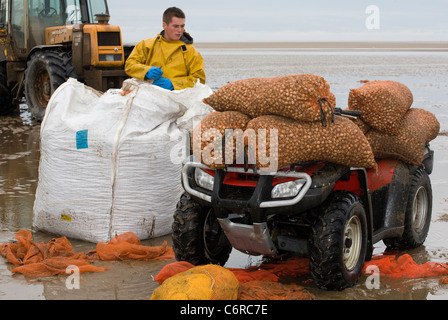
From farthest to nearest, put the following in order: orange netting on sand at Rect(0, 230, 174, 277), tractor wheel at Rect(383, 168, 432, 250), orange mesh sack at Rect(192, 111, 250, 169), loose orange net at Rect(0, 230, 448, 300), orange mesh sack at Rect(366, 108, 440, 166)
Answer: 1. tractor wheel at Rect(383, 168, 432, 250)
2. orange mesh sack at Rect(366, 108, 440, 166)
3. orange netting on sand at Rect(0, 230, 174, 277)
4. loose orange net at Rect(0, 230, 448, 300)
5. orange mesh sack at Rect(192, 111, 250, 169)

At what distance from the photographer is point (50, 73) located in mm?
11539

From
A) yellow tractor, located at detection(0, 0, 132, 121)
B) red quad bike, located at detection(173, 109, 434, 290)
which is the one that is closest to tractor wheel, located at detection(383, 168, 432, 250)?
red quad bike, located at detection(173, 109, 434, 290)

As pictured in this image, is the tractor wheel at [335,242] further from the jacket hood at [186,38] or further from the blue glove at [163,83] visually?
the jacket hood at [186,38]

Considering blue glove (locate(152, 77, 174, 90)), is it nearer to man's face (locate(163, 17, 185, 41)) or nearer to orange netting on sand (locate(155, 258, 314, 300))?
man's face (locate(163, 17, 185, 41))

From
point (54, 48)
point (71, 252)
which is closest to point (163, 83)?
point (71, 252)

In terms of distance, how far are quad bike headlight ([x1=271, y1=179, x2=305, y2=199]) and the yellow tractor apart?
826cm

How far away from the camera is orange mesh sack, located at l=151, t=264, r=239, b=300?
145 inches

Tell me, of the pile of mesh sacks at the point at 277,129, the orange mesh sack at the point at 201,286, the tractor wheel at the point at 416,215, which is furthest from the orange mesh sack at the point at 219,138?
the tractor wheel at the point at 416,215

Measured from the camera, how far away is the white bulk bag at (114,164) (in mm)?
5188

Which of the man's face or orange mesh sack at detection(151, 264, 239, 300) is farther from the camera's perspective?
the man's face

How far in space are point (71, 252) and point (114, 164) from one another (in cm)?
74

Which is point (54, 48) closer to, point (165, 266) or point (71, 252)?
point (71, 252)

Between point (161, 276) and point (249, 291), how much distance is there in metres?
0.61
